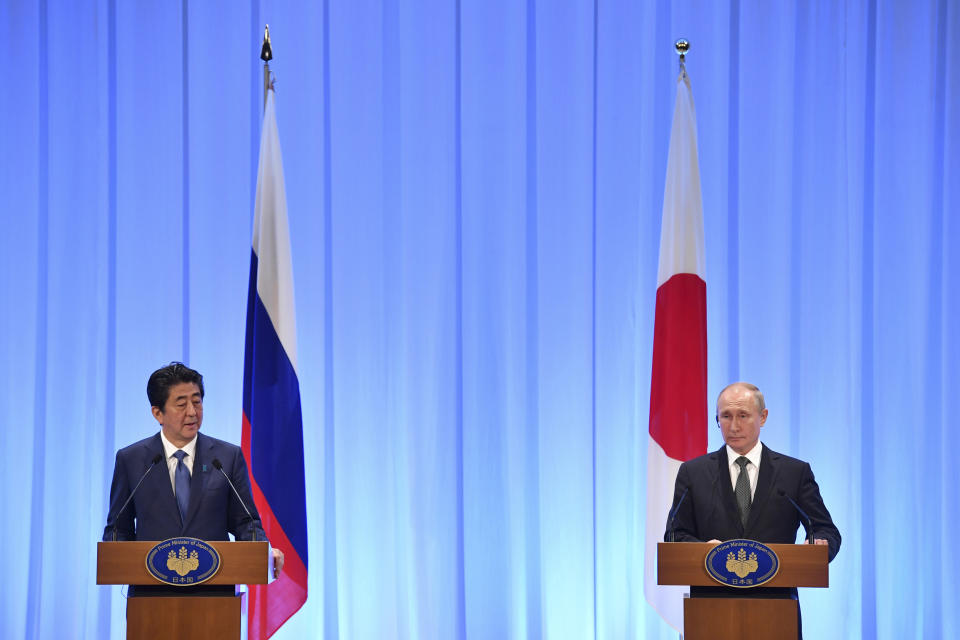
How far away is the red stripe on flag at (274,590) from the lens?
435cm

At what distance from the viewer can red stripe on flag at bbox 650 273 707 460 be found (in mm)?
4477

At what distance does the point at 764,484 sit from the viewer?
3.49 meters

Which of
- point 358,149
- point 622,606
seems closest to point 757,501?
point 622,606

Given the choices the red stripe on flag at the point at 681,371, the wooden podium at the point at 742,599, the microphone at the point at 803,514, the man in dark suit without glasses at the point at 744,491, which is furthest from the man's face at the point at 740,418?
the red stripe on flag at the point at 681,371

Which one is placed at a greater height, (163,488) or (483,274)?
(483,274)

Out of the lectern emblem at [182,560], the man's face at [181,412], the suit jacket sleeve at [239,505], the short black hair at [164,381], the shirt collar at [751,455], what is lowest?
the lectern emblem at [182,560]

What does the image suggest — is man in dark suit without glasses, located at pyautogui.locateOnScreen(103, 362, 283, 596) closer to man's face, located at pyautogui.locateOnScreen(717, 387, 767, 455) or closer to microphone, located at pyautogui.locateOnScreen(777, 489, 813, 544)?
man's face, located at pyautogui.locateOnScreen(717, 387, 767, 455)

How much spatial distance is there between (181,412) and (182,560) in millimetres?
624

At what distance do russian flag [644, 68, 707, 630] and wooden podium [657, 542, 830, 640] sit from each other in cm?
136

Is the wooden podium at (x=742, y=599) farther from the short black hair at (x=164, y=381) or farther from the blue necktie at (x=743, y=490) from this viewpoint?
the short black hair at (x=164, y=381)

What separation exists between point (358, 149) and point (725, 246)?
2.15m

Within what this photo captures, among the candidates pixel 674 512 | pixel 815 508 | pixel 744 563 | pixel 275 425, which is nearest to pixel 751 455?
pixel 815 508

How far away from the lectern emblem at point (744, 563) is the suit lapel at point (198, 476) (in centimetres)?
174

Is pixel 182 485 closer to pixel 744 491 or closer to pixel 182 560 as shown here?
pixel 182 560
